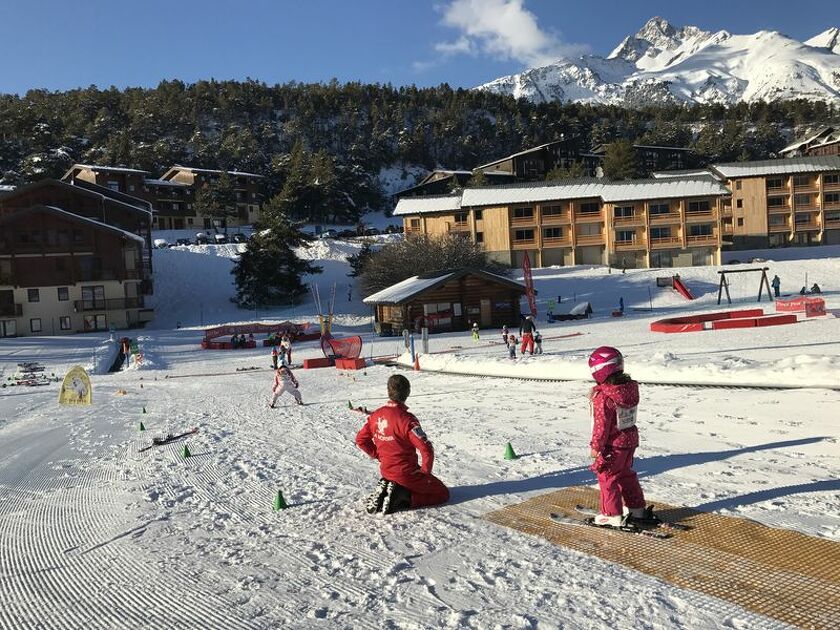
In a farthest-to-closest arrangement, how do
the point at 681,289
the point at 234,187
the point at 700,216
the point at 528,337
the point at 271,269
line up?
1. the point at 234,187
2. the point at 700,216
3. the point at 271,269
4. the point at 681,289
5. the point at 528,337

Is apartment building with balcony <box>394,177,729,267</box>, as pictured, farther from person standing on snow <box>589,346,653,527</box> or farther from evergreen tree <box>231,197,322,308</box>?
person standing on snow <box>589,346,653,527</box>

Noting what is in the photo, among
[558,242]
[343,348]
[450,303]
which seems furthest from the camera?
[558,242]

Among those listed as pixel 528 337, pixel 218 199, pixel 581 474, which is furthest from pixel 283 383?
pixel 218 199

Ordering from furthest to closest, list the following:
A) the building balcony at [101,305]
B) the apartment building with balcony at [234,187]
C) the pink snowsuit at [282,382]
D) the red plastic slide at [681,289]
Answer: the apartment building with balcony at [234,187], the building balcony at [101,305], the red plastic slide at [681,289], the pink snowsuit at [282,382]

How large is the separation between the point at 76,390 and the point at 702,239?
5355 cm

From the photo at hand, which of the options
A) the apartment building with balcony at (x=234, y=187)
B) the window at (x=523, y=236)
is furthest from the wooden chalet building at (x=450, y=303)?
the apartment building with balcony at (x=234, y=187)

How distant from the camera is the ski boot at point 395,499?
6535mm

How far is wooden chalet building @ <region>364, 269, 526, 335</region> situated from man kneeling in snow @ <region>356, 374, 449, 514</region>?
31.2 meters

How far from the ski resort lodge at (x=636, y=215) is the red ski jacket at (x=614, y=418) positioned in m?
55.5

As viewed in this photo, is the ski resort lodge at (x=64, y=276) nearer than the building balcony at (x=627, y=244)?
Yes

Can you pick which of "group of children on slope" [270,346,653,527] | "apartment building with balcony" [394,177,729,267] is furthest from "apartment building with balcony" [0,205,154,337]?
"group of children on slope" [270,346,653,527]

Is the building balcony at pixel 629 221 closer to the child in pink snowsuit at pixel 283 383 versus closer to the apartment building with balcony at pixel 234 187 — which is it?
the apartment building with balcony at pixel 234 187

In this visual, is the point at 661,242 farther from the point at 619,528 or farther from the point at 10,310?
the point at 619,528

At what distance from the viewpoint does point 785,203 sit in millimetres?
68938
